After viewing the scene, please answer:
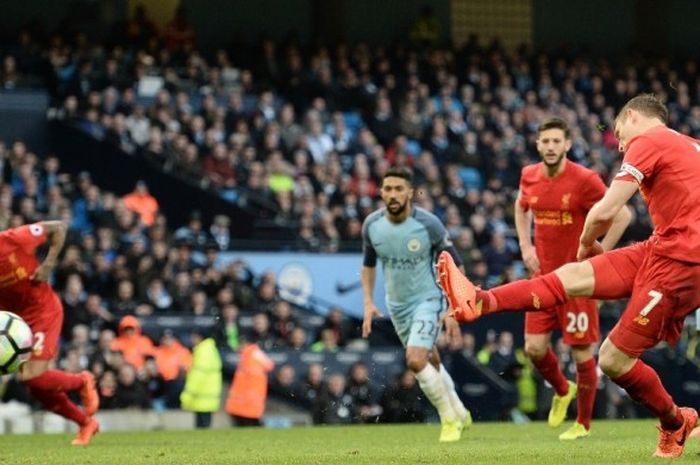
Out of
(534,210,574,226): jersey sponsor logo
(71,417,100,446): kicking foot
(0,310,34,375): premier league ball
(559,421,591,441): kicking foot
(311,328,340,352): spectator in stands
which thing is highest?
(534,210,574,226): jersey sponsor logo

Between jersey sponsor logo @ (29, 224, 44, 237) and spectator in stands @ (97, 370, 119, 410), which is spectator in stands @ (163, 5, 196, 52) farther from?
jersey sponsor logo @ (29, 224, 44, 237)

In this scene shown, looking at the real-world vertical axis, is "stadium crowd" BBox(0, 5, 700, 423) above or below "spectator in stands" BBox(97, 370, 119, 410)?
above

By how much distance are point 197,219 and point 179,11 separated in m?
8.49

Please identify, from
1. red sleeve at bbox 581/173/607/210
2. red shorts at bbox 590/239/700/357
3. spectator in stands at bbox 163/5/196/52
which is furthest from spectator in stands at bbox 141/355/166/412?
red shorts at bbox 590/239/700/357

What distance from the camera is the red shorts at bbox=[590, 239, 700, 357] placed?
9.52 m

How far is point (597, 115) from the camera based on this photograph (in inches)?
1314

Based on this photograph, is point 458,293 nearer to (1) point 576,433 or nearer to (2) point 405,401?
(1) point 576,433

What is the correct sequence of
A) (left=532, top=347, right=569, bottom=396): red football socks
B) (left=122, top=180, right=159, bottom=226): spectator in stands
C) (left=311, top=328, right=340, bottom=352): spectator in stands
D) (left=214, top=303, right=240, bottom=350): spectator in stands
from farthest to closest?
1. (left=122, top=180, right=159, bottom=226): spectator in stands
2. (left=311, top=328, right=340, bottom=352): spectator in stands
3. (left=214, top=303, right=240, bottom=350): spectator in stands
4. (left=532, top=347, right=569, bottom=396): red football socks

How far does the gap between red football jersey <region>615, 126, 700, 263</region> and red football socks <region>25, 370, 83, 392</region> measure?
20.3 feet

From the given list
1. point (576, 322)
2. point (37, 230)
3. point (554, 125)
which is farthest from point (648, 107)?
point (37, 230)

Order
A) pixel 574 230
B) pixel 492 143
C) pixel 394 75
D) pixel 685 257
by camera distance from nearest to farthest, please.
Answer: pixel 685 257, pixel 574 230, pixel 492 143, pixel 394 75

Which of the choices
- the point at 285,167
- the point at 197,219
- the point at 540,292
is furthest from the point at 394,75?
the point at 540,292

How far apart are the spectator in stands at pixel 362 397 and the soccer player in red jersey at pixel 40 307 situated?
6508 mm

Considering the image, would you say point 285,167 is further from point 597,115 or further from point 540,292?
point 540,292
